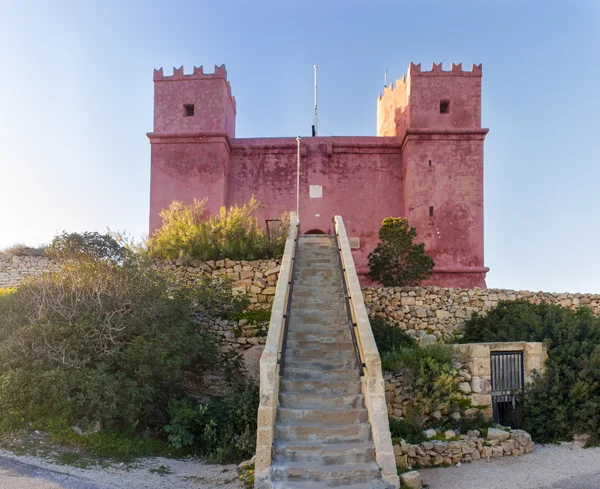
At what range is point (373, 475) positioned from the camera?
6969mm

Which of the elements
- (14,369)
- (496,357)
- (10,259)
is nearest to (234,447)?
(14,369)

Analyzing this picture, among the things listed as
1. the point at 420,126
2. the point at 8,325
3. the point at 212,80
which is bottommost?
the point at 8,325

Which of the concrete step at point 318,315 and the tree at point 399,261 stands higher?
the tree at point 399,261

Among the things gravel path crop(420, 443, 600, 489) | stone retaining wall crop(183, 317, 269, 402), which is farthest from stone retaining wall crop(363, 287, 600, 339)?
gravel path crop(420, 443, 600, 489)

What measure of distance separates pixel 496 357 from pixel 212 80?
46.4ft

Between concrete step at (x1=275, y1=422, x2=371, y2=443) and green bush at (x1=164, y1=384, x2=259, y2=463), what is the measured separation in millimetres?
1065

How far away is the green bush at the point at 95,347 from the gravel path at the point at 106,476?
3.35ft

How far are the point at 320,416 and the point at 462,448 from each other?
2.54 metres

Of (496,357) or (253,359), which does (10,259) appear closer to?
(253,359)

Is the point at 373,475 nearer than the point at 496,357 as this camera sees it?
Yes

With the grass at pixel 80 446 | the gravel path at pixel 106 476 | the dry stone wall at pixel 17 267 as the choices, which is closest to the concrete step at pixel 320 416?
the gravel path at pixel 106 476

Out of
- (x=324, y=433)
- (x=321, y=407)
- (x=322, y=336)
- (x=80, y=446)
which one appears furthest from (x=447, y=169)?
(x=80, y=446)

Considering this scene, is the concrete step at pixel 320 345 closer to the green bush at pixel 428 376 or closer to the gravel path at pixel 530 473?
the green bush at pixel 428 376

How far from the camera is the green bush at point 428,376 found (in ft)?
32.1
